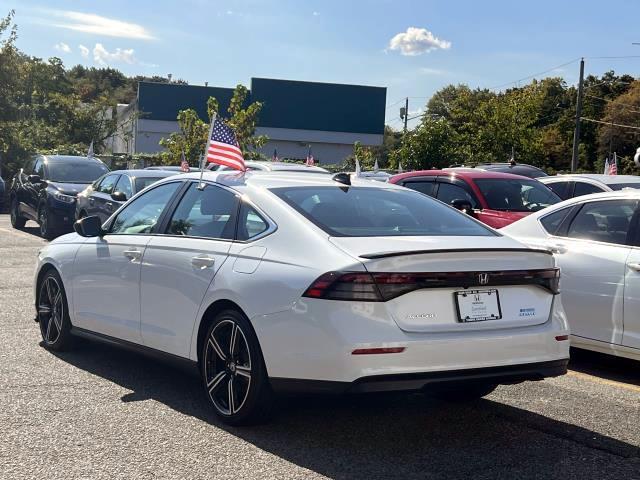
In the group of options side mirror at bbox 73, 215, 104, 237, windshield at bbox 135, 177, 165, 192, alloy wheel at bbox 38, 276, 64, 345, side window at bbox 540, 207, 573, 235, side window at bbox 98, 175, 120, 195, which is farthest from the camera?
side window at bbox 98, 175, 120, 195

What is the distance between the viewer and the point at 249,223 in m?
5.53

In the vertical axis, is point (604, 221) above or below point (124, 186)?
above

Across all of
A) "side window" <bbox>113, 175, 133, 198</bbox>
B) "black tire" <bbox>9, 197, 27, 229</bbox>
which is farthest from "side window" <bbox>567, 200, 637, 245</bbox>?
"black tire" <bbox>9, 197, 27, 229</bbox>

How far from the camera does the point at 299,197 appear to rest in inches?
221

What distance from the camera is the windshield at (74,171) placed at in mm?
18875

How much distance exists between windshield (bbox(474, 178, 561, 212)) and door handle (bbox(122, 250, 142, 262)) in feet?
19.7

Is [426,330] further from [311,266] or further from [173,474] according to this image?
[173,474]

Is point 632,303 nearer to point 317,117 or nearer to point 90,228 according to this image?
point 90,228

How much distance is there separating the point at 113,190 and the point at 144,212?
8499 mm

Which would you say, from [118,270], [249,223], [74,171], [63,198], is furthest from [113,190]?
[249,223]

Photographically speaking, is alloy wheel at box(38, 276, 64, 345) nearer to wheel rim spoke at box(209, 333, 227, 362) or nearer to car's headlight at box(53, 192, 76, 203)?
wheel rim spoke at box(209, 333, 227, 362)

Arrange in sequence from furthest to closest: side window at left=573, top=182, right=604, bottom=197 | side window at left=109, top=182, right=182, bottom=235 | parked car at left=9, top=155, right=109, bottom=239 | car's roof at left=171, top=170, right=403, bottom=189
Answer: parked car at left=9, top=155, right=109, bottom=239
side window at left=573, top=182, right=604, bottom=197
side window at left=109, top=182, right=182, bottom=235
car's roof at left=171, top=170, right=403, bottom=189

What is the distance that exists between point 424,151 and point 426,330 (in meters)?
28.6

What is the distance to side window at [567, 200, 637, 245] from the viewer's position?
23.4ft
